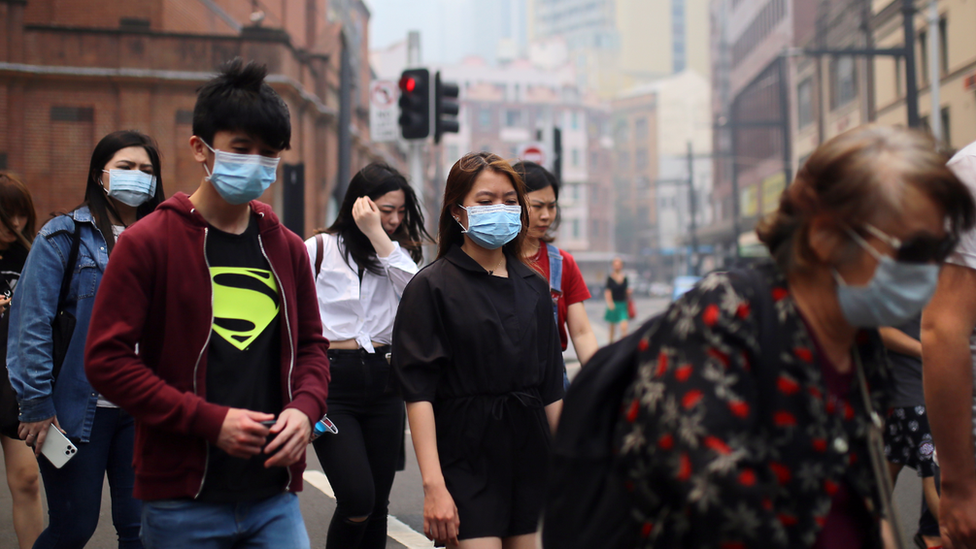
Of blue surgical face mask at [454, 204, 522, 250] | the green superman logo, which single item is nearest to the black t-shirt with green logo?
the green superman logo

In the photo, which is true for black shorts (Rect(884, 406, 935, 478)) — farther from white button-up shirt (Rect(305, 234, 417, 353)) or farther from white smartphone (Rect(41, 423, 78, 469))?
white smartphone (Rect(41, 423, 78, 469))

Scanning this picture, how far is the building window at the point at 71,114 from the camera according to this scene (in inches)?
877

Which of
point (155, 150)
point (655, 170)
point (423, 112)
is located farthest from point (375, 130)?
point (655, 170)

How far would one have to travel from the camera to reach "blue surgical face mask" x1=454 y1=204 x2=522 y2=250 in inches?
139

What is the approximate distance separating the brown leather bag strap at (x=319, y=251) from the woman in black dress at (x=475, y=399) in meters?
1.32

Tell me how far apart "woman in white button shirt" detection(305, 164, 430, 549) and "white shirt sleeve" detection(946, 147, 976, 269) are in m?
2.38

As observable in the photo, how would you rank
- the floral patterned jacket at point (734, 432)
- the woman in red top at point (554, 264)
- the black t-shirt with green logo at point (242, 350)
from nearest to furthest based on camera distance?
the floral patterned jacket at point (734, 432) → the black t-shirt with green logo at point (242, 350) → the woman in red top at point (554, 264)

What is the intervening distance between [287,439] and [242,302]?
0.41 m

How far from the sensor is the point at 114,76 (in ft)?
73.8

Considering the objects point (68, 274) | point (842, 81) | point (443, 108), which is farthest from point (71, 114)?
point (842, 81)

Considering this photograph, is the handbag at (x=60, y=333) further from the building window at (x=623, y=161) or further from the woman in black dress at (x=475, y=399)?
the building window at (x=623, y=161)

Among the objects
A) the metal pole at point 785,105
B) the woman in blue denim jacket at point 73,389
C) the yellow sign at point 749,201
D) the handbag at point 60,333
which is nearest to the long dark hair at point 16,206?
the woman in blue denim jacket at point 73,389

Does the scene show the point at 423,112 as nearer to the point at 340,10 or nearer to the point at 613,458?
the point at 613,458

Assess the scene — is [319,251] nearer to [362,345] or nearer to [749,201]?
[362,345]
